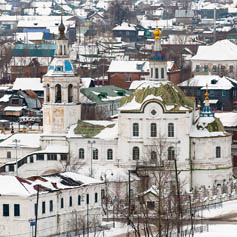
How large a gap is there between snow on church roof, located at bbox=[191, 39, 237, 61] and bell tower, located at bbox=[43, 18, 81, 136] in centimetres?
4877

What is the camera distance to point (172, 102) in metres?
84.1

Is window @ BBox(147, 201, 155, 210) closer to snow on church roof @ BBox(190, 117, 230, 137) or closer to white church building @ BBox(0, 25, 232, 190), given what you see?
white church building @ BBox(0, 25, 232, 190)

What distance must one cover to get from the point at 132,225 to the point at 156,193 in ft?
27.9

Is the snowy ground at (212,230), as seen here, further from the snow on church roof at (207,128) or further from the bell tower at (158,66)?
the bell tower at (158,66)

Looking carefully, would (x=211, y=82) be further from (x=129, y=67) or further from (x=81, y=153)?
(x=81, y=153)

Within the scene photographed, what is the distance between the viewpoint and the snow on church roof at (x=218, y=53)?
13538cm

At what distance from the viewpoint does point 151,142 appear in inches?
3307

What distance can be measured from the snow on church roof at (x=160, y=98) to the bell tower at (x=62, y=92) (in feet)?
11.3

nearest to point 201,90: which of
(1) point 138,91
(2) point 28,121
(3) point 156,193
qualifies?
(2) point 28,121

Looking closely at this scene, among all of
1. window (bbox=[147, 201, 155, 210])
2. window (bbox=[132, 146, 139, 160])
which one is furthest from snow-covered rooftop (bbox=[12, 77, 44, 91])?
window (bbox=[147, 201, 155, 210])

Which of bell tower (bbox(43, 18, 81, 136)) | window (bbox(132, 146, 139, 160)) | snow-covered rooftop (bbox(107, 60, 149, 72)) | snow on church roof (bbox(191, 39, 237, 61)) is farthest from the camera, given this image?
snow on church roof (bbox(191, 39, 237, 61))

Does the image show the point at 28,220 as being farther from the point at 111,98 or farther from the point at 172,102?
the point at 111,98

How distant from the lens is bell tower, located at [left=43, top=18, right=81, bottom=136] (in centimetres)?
8688

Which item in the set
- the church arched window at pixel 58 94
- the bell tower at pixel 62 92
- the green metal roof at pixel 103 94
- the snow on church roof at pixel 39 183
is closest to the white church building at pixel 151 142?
the bell tower at pixel 62 92
